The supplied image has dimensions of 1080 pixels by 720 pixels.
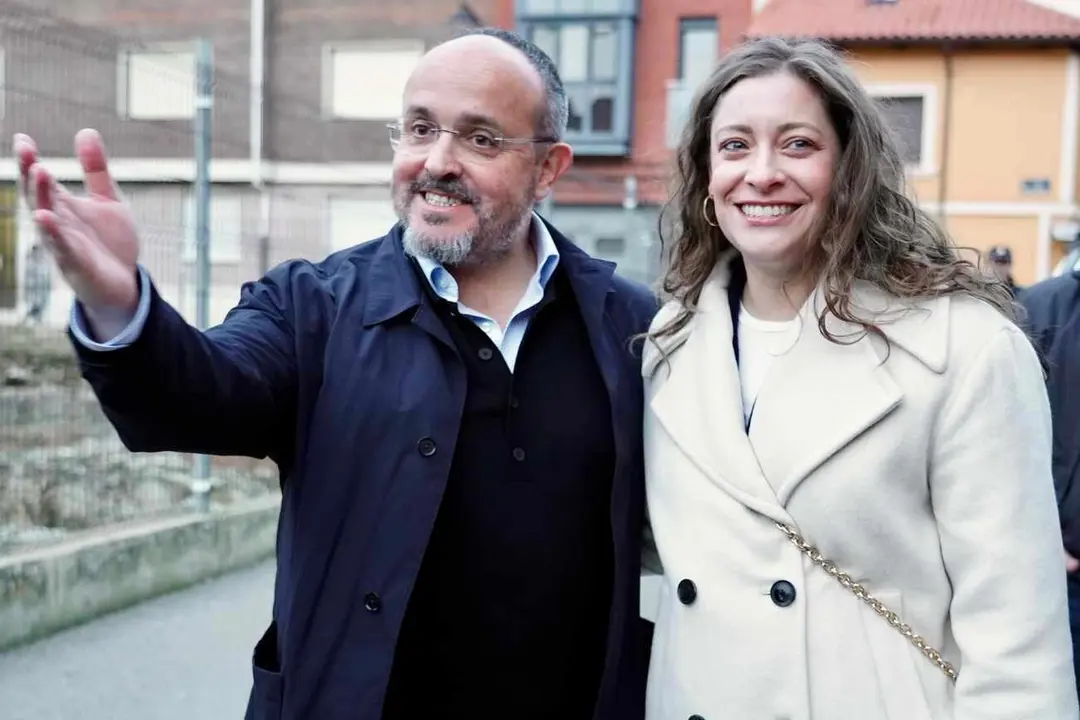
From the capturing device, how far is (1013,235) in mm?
20750

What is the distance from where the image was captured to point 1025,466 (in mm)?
1854

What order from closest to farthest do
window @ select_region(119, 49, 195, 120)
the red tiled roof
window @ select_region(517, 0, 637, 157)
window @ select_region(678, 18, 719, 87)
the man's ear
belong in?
the man's ear < window @ select_region(119, 49, 195, 120) < the red tiled roof < window @ select_region(678, 18, 719, 87) < window @ select_region(517, 0, 637, 157)

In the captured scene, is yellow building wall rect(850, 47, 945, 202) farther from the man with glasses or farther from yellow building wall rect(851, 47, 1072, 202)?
the man with glasses

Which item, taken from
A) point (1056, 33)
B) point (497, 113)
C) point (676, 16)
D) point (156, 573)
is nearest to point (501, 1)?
point (676, 16)

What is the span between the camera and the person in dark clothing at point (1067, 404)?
2875mm

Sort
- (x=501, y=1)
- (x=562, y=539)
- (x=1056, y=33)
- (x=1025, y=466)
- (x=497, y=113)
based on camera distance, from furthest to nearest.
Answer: (x=501, y=1) < (x=1056, y=33) < (x=497, y=113) < (x=562, y=539) < (x=1025, y=466)

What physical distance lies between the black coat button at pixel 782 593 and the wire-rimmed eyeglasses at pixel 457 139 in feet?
3.69

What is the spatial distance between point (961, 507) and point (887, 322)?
0.36 meters

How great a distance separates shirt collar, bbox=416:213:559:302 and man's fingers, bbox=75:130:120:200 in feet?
2.65

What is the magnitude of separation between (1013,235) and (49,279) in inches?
797

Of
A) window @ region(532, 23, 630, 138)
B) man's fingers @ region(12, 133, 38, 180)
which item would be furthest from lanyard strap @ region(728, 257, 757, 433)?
window @ region(532, 23, 630, 138)

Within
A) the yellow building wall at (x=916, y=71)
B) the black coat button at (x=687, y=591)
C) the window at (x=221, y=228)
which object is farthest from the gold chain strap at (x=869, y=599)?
the yellow building wall at (x=916, y=71)

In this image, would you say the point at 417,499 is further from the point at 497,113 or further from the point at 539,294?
the point at 497,113

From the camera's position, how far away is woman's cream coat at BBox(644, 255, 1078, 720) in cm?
184
